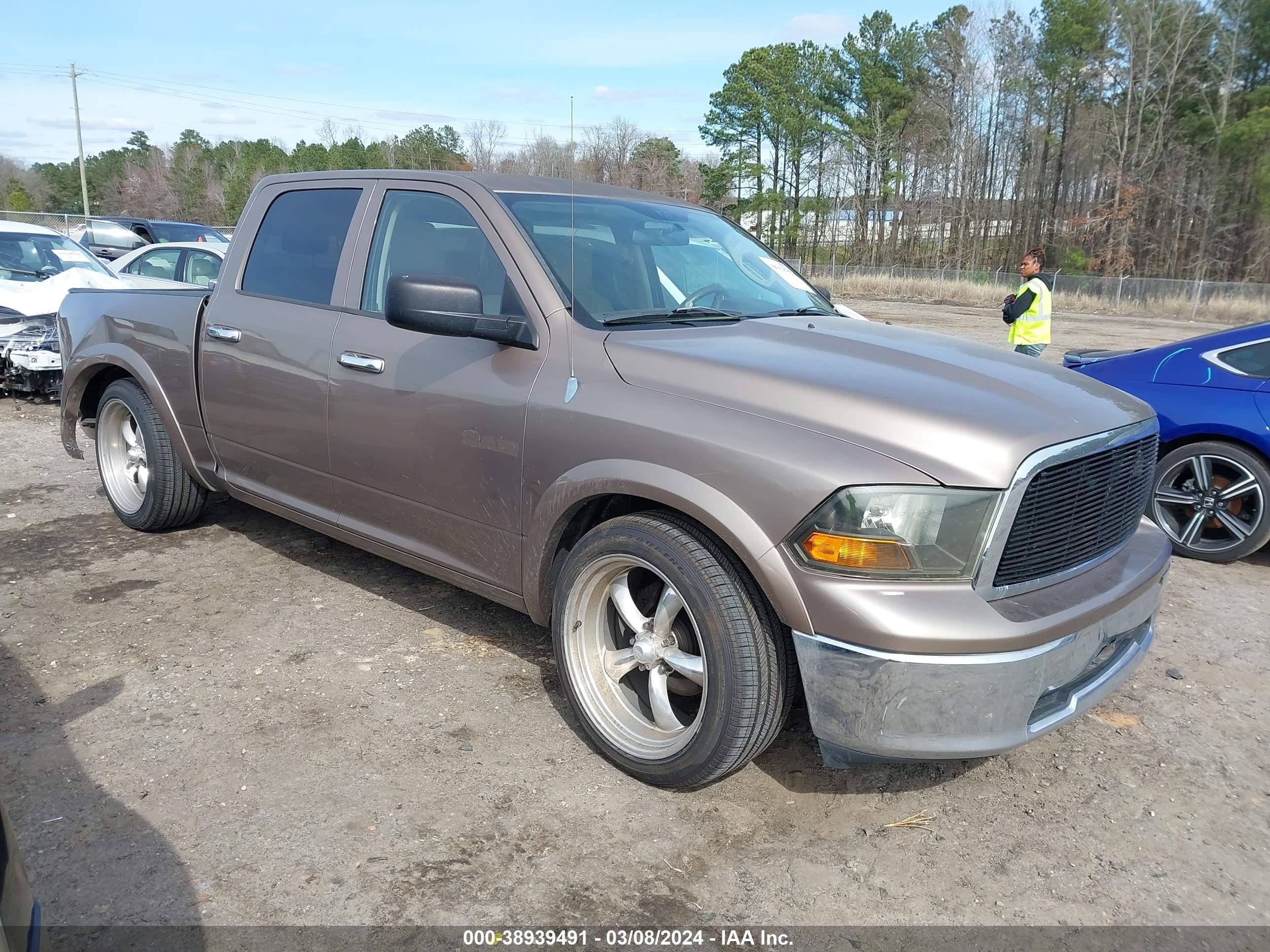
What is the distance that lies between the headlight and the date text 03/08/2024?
3.23 ft

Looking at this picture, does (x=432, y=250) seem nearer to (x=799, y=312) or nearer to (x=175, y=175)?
(x=799, y=312)

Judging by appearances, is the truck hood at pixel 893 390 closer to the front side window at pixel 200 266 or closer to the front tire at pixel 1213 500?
the front tire at pixel 1213 500

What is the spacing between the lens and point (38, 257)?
11422 millimetres

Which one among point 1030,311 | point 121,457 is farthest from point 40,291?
point 1030,311

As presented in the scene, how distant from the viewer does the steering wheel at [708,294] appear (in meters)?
3.74

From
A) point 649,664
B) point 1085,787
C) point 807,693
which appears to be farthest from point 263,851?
point 1085,787

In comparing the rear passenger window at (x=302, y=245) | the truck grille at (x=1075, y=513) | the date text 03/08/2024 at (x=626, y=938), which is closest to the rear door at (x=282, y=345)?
the rear passenger window at (x=302, y=245)

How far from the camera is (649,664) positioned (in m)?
3.12

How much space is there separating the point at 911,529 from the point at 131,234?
23.7 metres

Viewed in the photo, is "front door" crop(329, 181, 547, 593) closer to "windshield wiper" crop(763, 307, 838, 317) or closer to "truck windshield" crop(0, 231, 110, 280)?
"windshield wiper" crop(763, 307, 838, 317)

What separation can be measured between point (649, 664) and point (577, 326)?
117cm

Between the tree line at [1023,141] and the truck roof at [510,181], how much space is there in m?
51.7

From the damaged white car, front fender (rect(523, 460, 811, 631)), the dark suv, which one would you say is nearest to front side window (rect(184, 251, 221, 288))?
the damaged white car

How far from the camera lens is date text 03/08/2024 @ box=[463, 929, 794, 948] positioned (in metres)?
2.42
